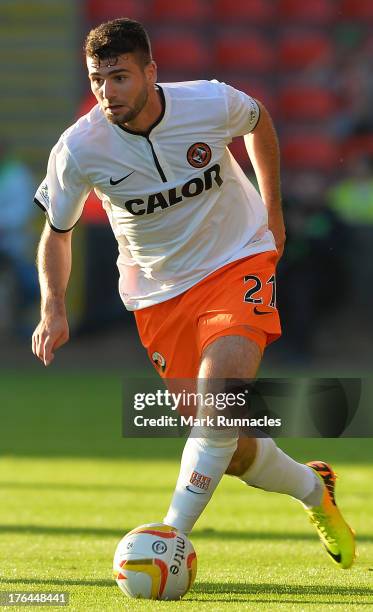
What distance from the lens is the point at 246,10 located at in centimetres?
2111

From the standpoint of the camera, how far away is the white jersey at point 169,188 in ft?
17.2

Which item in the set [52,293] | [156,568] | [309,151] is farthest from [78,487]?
[309,151]

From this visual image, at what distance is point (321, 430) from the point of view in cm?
623

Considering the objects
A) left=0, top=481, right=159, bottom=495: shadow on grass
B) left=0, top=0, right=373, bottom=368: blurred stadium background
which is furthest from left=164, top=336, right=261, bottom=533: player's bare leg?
left=0, top=0, right=373, bottom=368: blurred stadium background

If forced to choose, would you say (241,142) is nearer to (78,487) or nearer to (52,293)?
(78,487)

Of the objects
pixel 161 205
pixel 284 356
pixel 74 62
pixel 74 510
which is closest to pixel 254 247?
pixel 161 205

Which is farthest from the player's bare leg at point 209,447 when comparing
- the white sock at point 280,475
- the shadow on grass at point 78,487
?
the shadow on grass at point 78,487

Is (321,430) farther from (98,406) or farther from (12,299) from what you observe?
(12,299)

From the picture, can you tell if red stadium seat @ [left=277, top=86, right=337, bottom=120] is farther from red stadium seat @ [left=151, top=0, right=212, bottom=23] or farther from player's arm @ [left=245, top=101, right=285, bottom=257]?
player's arm @ [left=245, top=101, right=285, bottom=257]

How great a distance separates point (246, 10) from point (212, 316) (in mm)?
16555

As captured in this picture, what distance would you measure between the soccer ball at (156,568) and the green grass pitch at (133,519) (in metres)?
0.07

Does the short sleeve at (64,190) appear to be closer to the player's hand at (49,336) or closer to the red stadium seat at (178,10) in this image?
the player's hand at (49,336)

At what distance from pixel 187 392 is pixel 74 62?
15.1 m

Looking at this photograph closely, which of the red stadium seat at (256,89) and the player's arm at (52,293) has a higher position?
the player's arm at (52,293)
